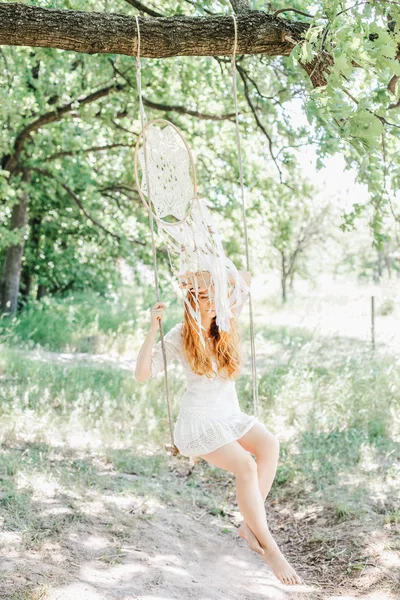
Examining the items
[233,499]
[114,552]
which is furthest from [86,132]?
[114,552]

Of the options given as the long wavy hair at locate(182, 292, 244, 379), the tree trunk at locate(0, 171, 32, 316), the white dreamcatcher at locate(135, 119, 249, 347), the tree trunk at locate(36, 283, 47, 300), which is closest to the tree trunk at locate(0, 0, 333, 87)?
the white dreamcatcher at locate(135, 119, 249, 347)

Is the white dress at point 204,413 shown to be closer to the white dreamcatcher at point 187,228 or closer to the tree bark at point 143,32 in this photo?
the white dreamcatcher at point 187,228

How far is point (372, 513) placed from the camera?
4230mm

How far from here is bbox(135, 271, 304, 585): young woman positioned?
3084 millimetres

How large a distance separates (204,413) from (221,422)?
108mm

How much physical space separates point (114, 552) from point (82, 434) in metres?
1.93

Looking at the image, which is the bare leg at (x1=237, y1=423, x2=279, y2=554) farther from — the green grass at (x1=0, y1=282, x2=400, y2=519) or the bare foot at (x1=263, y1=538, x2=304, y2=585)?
the green grass at (x1=0, y1=282, x2=400, y2=519)

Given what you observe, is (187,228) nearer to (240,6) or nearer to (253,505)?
(240,6)

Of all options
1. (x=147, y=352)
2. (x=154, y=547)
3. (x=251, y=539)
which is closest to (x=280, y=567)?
(x=251, y=539)

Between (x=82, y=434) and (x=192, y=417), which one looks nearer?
(x=192, y=417)

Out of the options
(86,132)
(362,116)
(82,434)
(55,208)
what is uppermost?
(86,132)

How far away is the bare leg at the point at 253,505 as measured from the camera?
3.06 metres

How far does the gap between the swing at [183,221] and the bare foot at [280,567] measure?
2.14 ft

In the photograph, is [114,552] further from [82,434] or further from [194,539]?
[82,434]
